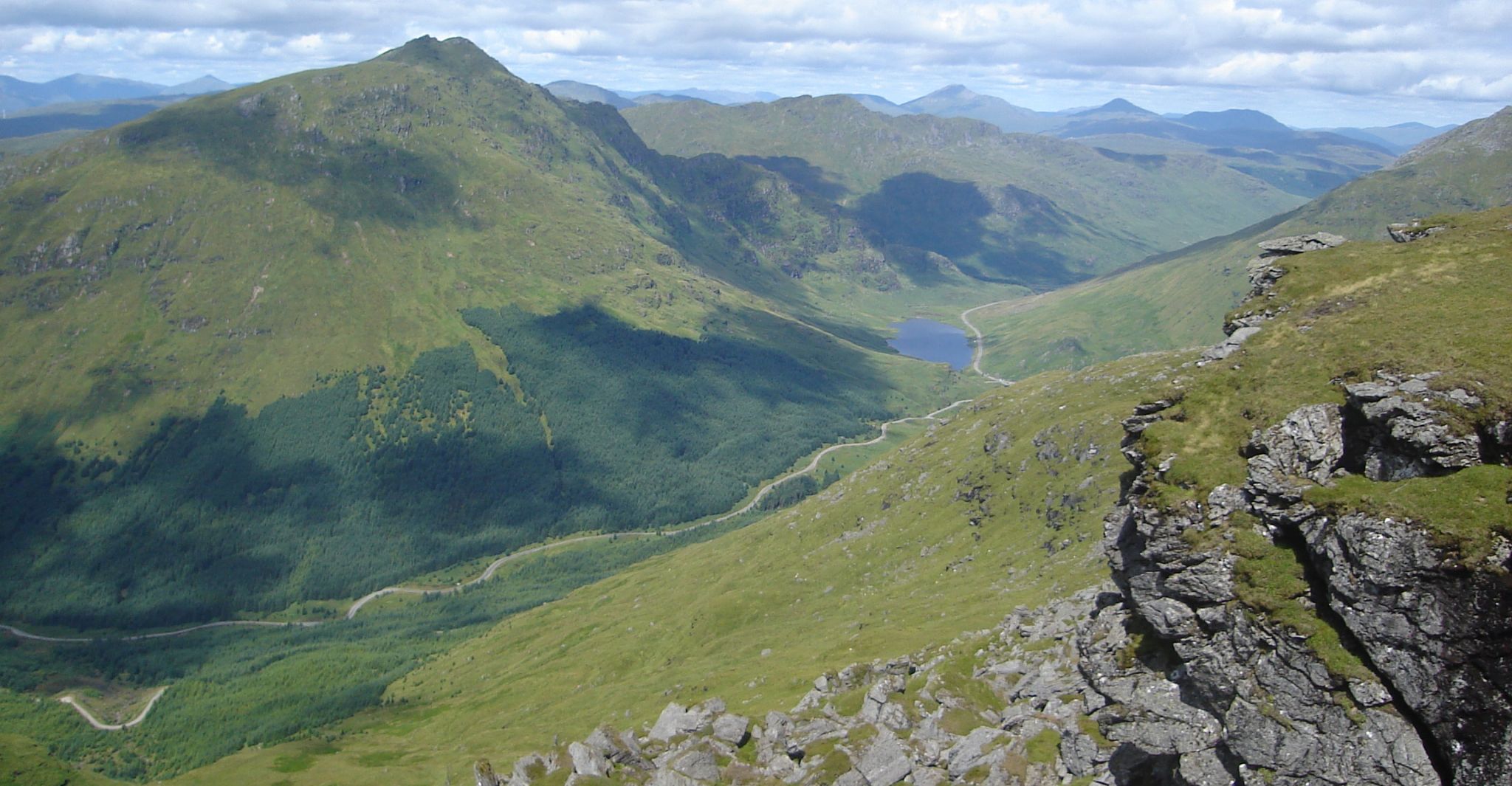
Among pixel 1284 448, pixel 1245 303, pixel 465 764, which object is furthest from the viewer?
pixel 465 764

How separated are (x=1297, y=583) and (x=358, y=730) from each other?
204m

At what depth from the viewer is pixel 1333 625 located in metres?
40.7

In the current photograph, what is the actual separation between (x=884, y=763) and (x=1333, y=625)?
34.1 metres

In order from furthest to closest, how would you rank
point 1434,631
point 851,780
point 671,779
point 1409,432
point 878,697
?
point 878,697 < point 671,779 < point 851,780 < point 1409,432 < point 1434,631

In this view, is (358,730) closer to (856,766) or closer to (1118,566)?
(856,766)

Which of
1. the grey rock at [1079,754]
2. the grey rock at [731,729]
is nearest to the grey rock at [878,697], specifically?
the grey rock at [731,729]

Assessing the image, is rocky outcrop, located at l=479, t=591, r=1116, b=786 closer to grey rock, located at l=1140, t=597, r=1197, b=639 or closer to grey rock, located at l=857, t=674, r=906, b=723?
grey rock, located at l=857, t=674, r=906, b=723

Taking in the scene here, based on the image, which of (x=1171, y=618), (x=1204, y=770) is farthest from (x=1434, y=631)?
(x=1204, y=770)

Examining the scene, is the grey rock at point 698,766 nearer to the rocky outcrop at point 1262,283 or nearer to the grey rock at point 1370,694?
the grey rock at point 1370,694

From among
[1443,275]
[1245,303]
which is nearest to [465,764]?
[1245,303]

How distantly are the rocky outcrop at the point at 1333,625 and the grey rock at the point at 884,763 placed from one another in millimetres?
16716

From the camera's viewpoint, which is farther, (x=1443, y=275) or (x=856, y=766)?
(x=856, y=766)

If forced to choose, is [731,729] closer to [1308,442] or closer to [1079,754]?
[1079,754]

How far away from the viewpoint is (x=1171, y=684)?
4866 centimetres
